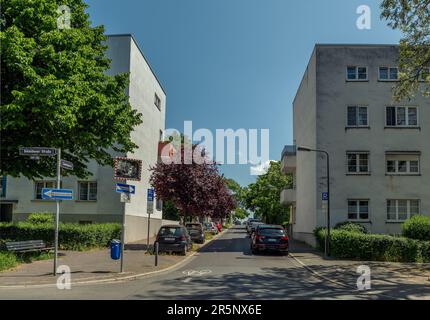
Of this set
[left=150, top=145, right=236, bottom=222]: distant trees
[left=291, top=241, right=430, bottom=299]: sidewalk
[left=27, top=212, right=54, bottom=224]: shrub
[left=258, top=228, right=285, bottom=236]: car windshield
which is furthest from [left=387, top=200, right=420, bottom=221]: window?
[left=27, top=212, right=54, bottom=224]: shrub

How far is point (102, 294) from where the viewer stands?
39.1 feet

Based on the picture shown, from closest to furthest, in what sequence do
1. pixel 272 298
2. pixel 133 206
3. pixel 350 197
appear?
pixel 272 298, pixel 350 197, pixel 133 206

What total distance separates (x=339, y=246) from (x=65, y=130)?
44.5 ft

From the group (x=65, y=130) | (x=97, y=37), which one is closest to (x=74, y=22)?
(x=97, y=37)

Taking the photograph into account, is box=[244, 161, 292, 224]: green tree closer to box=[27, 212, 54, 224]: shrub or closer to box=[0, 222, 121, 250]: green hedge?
box=[27, 212, 54, 224]: shrub

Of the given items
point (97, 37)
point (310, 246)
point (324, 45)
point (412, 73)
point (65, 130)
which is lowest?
point (310, 246)

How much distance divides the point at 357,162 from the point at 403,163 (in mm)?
2834

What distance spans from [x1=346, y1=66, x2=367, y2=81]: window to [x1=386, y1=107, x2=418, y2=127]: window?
2.63 m

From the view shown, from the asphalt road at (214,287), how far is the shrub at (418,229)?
7788 millimetres

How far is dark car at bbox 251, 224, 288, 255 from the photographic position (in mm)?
26203

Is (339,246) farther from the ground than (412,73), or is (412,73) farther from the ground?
(412,73)

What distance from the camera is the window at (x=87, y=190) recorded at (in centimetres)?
3234

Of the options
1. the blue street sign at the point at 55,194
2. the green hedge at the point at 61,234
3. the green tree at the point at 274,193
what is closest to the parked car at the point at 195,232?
the green hedge at the point at 61,234

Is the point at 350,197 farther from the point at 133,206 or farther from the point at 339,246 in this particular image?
the point at 133,206
